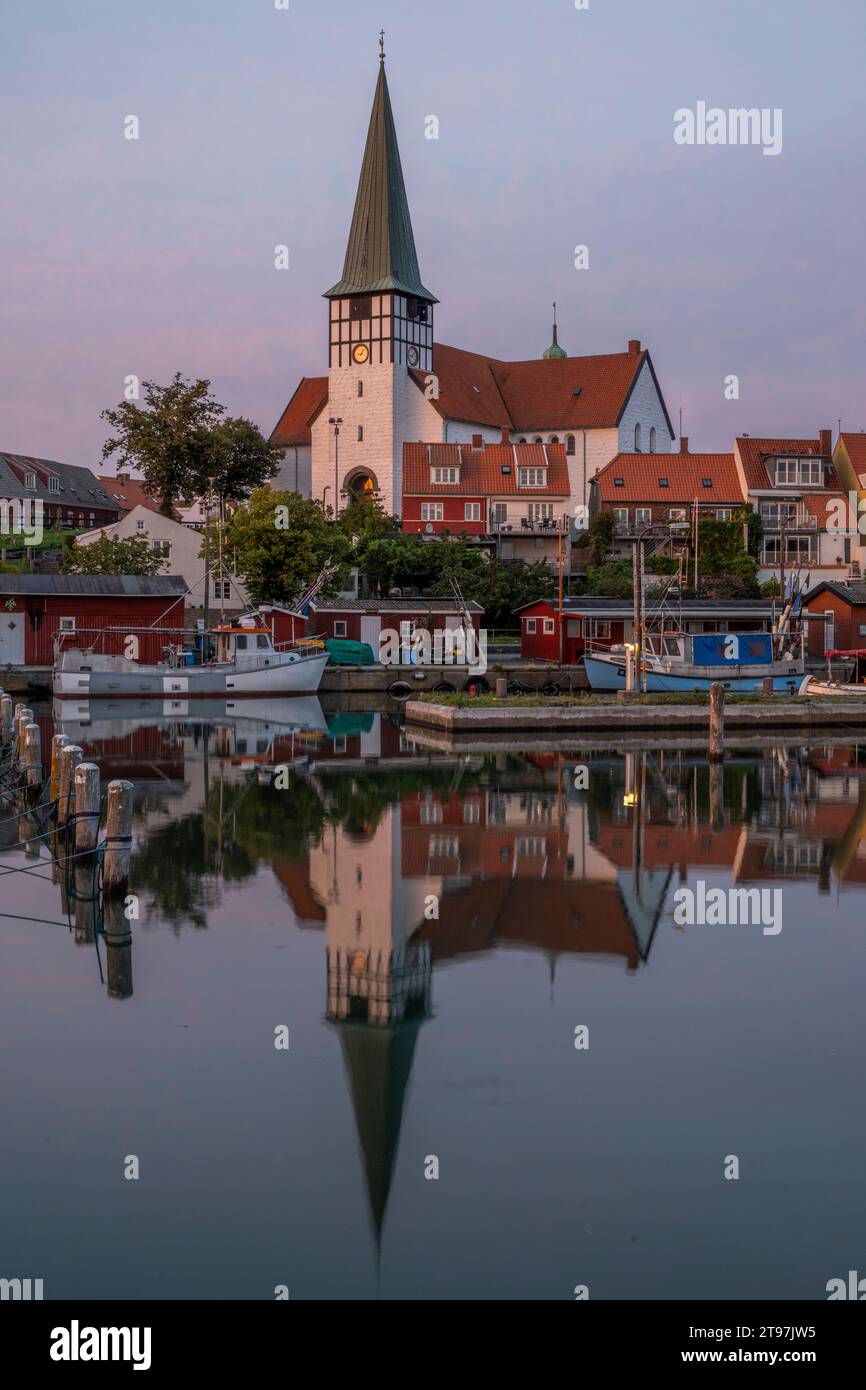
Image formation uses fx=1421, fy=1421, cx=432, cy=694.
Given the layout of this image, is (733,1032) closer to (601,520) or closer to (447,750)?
(447,750)

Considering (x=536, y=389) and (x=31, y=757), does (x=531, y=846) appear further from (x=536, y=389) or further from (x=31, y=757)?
(x=536, y=389)

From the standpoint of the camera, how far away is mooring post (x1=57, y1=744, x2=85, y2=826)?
1989cm

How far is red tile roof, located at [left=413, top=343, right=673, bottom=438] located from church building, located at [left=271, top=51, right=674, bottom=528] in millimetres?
119

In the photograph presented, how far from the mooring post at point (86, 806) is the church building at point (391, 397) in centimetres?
6336

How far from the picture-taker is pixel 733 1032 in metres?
12.4

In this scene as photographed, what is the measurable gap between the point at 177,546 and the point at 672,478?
A: 1107 inches

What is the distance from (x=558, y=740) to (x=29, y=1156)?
27.8m

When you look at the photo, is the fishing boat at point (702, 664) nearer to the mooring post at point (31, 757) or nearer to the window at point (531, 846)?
the window at point (531, 846)

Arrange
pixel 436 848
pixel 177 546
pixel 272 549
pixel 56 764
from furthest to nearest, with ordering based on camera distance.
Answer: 1. pixel 177 546
2. pixel 272 549
3. pixel 56 764
4. pixel 436 848

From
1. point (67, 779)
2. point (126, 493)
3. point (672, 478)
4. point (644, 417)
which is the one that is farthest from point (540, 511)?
point (67, 779)

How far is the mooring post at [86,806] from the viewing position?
17438 mm

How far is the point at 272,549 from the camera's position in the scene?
6078cm

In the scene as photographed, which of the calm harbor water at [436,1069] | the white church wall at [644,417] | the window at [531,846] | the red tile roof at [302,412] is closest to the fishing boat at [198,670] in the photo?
the calm harbor water at [436,1069]

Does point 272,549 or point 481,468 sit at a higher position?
point 481,468
